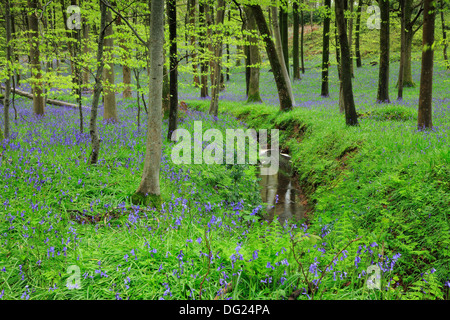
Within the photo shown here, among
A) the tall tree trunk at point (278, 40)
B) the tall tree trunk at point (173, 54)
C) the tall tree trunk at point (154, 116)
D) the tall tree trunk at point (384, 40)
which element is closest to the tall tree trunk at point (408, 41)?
the tall tree trunk at point (384, 40)

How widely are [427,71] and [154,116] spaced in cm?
760

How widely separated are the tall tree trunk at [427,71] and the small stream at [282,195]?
4.08 meters

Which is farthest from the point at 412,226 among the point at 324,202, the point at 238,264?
the point at 238,264

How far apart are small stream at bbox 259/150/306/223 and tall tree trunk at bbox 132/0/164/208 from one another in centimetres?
233

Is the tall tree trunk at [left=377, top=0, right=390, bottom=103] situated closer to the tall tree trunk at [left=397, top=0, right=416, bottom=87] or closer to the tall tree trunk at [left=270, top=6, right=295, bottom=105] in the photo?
the tall tree trunk at [left=270, top=6, right=295, bottom=105]

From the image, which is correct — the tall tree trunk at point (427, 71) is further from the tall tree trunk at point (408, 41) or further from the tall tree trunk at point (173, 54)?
the tall tree trunk at point (408, 41)

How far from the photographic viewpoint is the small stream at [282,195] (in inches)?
271

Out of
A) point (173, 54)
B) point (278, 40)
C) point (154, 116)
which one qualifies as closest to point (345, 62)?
point (173, 54)

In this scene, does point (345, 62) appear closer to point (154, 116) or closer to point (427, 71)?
point (427, 71)

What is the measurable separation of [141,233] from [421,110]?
850 centimetres

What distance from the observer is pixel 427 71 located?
7.96 metres

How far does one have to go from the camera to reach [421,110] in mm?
8406
